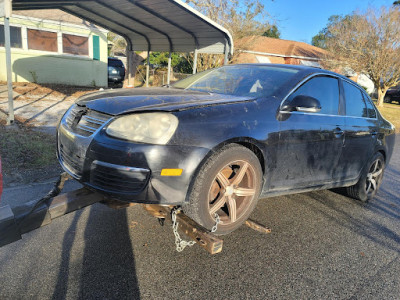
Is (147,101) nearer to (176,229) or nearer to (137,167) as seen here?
(137,167)

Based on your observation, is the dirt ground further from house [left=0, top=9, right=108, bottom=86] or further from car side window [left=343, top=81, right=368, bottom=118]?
car side window [left=343, top=81, right=368, bottom=118]

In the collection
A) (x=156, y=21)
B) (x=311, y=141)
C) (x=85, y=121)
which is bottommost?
(x=311, y=141)

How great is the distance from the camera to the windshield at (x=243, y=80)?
10.8 feet

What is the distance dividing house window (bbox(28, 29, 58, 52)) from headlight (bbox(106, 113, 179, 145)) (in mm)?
15069

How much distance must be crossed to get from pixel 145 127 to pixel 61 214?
3.16ft

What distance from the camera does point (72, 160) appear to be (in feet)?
8.75

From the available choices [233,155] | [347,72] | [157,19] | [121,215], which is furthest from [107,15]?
[347,72]

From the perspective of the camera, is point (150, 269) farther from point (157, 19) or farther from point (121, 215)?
point (157, 19)

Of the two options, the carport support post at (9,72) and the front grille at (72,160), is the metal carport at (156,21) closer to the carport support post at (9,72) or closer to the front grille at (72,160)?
the carport support post at (9,72)

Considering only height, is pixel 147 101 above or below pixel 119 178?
above

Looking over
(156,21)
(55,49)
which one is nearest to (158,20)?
(156,21)

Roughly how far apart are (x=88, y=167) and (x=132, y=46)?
36.5ft

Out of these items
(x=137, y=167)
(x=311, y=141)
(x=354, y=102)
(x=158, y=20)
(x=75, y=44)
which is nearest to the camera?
(x=137, y=167)

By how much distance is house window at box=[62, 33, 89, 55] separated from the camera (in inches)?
615
